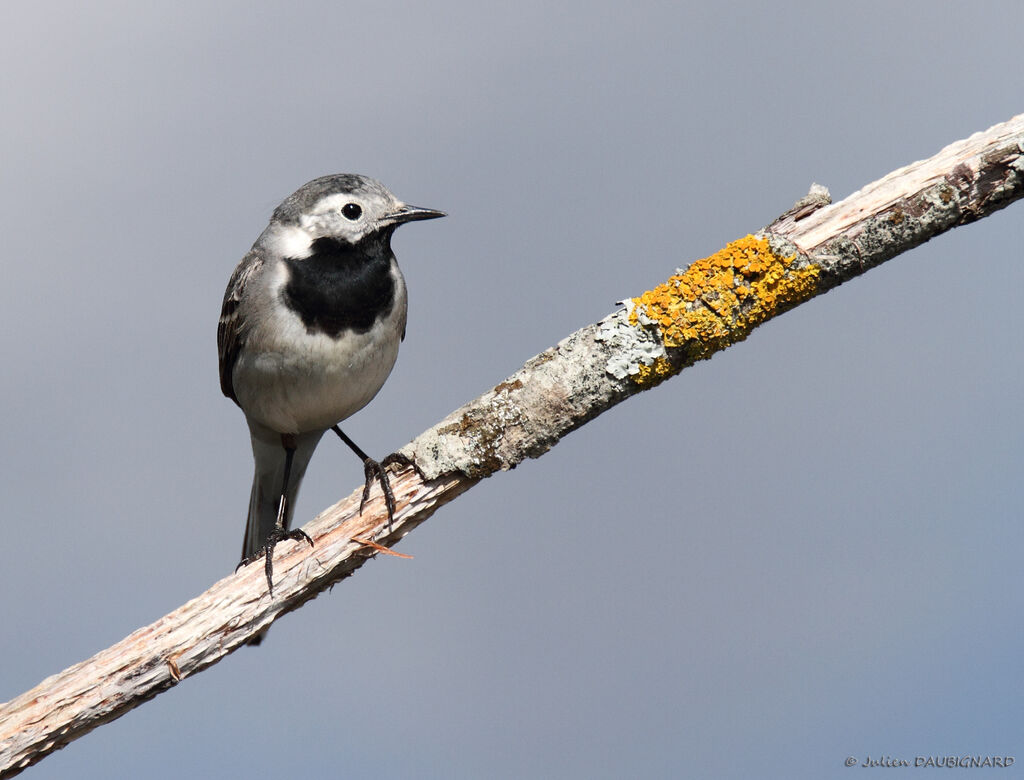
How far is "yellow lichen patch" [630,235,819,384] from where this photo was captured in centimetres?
442

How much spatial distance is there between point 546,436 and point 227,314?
8.23 ft

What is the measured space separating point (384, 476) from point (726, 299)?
5.90ft

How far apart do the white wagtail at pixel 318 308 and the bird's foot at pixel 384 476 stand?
752mm

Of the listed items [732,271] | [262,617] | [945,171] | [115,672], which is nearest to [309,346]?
[262,617]

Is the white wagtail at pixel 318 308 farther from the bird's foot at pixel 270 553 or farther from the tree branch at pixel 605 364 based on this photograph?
the tree branch at pixel 605 364

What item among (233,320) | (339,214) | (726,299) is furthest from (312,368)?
(726,299)

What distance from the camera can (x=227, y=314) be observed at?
6047mm

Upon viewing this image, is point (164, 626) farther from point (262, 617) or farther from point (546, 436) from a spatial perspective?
point (546, 436)

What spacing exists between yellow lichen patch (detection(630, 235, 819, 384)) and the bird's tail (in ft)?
9.17

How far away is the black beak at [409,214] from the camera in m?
5.84

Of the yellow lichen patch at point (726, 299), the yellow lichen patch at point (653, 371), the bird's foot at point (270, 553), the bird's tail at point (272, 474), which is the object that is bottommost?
the bird's foot at point (270, 553)

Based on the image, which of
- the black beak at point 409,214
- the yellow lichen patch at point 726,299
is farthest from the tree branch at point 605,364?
the black beak at point 409,214

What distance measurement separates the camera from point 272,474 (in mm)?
6520

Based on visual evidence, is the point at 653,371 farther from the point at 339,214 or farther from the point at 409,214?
the point at 339,214
